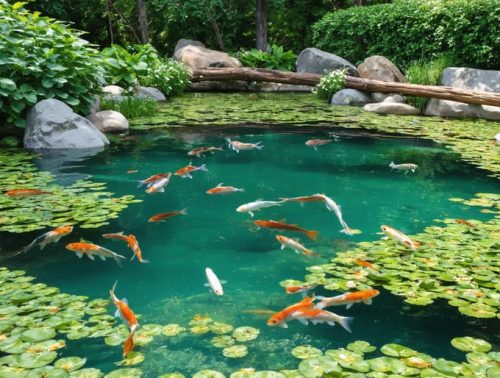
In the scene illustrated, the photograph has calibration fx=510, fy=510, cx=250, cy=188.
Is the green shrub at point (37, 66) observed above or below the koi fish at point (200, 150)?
above

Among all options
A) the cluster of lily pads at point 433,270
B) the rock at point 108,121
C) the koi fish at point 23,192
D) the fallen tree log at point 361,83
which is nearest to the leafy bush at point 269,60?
the fallen tree log at point 361,83

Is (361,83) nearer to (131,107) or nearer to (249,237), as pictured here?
(131,107)

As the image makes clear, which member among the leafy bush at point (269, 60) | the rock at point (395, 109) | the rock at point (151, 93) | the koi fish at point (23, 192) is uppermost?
the leafy bush at point (269, 60)

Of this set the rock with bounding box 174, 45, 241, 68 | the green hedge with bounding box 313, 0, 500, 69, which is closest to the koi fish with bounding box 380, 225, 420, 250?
the green hedge with bounding box 313, 0, 500, 69

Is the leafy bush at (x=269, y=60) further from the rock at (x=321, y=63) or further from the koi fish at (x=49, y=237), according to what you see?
the koi fish at (x=49, y=237)

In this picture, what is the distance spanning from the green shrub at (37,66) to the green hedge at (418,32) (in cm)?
816

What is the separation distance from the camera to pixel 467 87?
1083 centimetres

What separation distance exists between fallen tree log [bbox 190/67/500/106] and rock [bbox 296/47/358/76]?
3.24ft

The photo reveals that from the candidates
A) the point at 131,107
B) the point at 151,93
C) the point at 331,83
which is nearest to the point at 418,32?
the point at 331,83

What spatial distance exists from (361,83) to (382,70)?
45.9 inches

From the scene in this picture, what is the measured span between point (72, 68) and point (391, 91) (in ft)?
22.6

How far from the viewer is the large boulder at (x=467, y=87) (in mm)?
10008

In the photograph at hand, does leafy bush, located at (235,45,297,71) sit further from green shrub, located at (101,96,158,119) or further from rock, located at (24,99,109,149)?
rock, located at (24,99,109,149)

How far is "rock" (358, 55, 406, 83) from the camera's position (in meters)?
12.8
